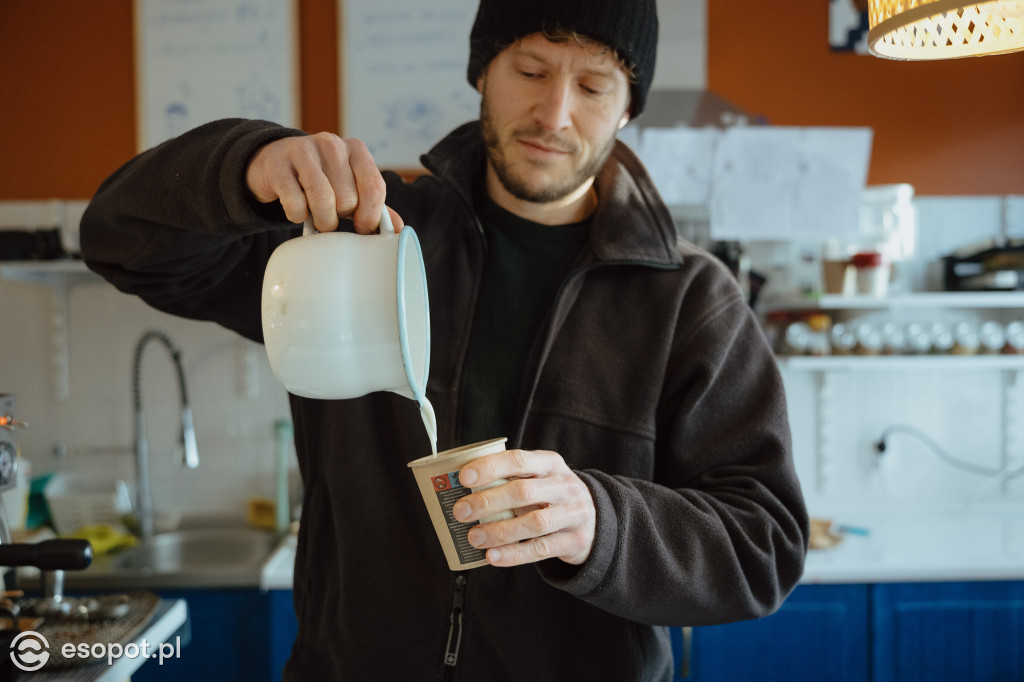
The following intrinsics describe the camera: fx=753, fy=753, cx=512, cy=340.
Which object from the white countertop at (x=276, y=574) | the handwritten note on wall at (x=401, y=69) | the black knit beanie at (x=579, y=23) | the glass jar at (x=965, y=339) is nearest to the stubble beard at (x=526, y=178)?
the black knit beanie at (x=579, y=23)

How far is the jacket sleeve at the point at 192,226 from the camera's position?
83 cm

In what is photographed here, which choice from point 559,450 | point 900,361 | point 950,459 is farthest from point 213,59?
point 950,459

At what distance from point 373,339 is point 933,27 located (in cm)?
73

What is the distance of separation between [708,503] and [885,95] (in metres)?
2.22

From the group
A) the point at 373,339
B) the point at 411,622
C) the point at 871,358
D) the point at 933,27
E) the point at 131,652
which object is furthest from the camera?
the point at 871,358

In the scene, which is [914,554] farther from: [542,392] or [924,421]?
[542,392]

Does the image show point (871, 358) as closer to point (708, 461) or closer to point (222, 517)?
point (708, 461)

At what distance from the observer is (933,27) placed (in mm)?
865

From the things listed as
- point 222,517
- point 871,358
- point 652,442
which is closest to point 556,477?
point 652,442

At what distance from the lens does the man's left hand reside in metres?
0.75

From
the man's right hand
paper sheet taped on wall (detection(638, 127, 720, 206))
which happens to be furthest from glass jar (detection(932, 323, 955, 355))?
the man's right hand

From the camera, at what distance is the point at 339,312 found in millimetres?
747

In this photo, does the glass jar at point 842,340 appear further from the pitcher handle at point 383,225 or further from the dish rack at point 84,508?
the dish rack at point 84,508

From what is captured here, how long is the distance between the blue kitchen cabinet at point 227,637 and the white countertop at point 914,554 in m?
0.09
